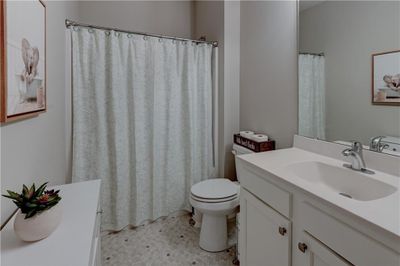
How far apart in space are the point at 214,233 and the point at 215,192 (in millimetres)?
321

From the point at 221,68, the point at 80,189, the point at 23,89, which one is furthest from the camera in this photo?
the point at 221,68

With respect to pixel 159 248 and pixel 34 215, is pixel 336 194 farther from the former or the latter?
pixel 159 248

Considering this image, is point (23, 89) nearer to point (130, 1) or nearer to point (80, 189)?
point (80, 189)

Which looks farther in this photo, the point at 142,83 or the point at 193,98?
the point at 193,98


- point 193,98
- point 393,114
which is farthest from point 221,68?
point 393,114

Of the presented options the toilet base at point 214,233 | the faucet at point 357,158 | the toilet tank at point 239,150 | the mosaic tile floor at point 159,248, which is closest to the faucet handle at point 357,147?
the faucet at point 357,158

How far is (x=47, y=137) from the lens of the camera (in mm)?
1286

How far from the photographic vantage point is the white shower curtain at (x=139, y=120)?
1.79 meters

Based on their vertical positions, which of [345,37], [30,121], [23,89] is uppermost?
[345,37]

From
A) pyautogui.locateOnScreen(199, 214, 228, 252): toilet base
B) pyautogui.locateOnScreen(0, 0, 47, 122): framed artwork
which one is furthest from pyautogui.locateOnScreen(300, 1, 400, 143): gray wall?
pyautogui.locateOnScreen(0, 0, 47, 122): framed artwork

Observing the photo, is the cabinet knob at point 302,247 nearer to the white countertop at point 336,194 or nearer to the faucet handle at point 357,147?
the white countertop at point 336,194

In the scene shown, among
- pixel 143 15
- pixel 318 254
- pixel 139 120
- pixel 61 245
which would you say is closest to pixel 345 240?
pixel 318 254

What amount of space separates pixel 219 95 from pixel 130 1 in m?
1.43

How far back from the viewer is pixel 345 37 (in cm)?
124
